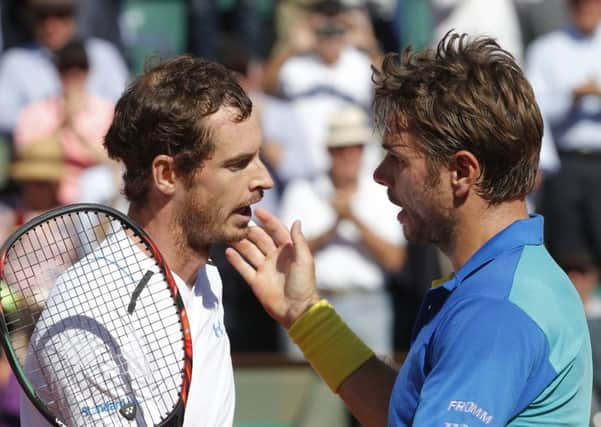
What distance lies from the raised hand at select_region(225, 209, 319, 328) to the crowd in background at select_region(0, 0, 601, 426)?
350 cm

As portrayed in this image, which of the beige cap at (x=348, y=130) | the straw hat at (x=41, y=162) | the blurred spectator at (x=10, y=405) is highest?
the beige cap at (x=348, y=130)

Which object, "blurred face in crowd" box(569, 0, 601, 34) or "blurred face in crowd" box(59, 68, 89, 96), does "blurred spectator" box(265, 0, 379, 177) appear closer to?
"blurred face in crowd" box(59, 68, 89, 96)

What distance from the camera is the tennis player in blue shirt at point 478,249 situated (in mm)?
3021

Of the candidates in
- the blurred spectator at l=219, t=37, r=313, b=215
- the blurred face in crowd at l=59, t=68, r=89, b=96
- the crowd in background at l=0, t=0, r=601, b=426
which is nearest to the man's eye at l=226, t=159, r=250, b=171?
the crowd in background at l=0, t=0, r=601, b=426

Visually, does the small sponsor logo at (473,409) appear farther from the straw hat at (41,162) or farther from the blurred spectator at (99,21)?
the blurred spectator at (99,21)

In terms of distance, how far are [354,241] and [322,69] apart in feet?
4.59

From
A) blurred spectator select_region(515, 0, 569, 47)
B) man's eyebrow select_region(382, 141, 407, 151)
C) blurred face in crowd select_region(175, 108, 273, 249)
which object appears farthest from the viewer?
blurred spectator select_region(515, 0, 569, 47)

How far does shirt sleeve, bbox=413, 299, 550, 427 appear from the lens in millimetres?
2994

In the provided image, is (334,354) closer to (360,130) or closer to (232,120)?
(232,120)

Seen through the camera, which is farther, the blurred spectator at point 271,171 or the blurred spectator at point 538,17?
the blurred spectator at point 538,17

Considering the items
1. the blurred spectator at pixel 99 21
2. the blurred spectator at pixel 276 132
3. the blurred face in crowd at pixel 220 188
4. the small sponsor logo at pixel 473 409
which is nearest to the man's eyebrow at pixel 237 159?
the blurred face in crowd at pixel 220 188

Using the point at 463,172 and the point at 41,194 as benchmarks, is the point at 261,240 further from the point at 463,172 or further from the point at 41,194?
the point at 41,194

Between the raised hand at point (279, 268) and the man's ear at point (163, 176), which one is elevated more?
the man's ear at point (163, 176)

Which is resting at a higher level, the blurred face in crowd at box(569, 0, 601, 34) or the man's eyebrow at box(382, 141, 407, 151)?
the man's eyebrow at box(382, 141, 407, 151)
